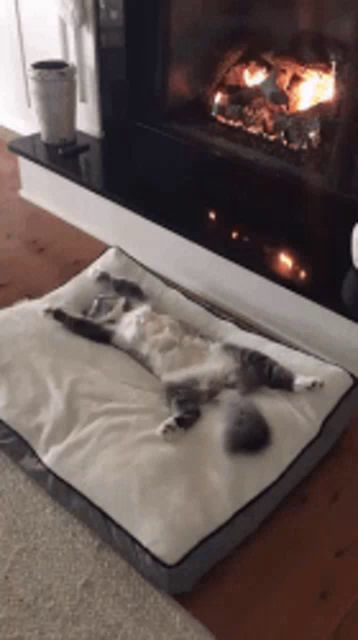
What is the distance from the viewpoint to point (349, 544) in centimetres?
136

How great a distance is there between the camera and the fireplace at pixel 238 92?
1.95 meters

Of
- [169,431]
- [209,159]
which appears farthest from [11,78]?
[169,431]

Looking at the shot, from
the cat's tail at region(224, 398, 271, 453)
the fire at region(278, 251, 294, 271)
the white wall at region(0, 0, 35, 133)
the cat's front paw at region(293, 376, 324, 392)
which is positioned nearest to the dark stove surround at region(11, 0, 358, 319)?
the fire at region(278, 251, 294, 271)

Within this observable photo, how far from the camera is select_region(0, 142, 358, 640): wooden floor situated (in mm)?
1208

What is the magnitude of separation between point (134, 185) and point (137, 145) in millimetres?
309

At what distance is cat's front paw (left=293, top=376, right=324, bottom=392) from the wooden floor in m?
0.19

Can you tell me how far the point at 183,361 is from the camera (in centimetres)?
159

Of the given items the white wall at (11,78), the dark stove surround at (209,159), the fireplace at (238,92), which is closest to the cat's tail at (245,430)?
the dark stove surround at (209,159)

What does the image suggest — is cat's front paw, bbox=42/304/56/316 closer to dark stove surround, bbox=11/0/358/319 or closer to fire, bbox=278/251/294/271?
dark stove surround, bbox=11/0/358/319

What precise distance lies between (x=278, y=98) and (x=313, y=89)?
11 cm

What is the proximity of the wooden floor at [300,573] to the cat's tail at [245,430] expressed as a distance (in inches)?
6.3

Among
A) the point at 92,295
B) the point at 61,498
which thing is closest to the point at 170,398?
the point at 61,498

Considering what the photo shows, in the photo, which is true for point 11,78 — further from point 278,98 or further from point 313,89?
point 313,89

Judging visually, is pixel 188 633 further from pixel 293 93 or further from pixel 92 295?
pixel 293 93
